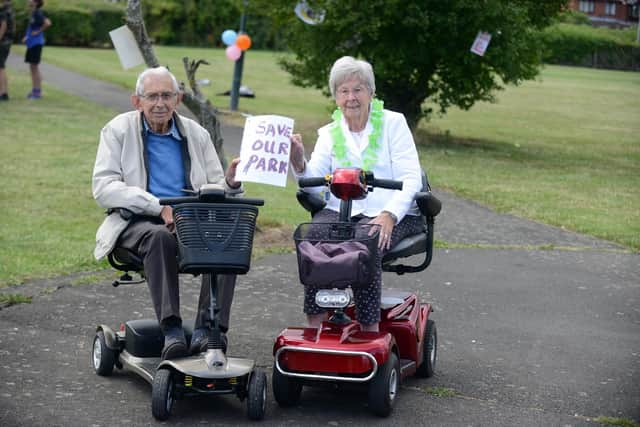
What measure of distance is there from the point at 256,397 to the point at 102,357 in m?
1.04

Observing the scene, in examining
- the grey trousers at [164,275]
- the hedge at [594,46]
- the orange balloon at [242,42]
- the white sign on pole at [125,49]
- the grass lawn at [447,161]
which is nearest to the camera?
the grey trousers at [164,275]

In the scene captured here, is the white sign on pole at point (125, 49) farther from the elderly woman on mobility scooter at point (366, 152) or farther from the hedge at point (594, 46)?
the hedge at point (594, 46)

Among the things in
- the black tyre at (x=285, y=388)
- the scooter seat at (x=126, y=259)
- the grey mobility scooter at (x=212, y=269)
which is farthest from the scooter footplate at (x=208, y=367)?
the scooter seat at (x=126, y=259)

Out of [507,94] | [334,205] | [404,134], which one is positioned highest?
[404,134]

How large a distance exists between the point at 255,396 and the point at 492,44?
1204cm

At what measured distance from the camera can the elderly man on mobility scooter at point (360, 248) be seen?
4875mm

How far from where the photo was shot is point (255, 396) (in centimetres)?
480

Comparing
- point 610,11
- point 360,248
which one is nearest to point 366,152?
point 360,248

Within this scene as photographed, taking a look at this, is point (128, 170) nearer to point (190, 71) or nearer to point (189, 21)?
point (190, 71)

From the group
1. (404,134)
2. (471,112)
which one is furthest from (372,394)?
(471,112)

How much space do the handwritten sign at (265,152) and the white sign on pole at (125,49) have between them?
8.91ft

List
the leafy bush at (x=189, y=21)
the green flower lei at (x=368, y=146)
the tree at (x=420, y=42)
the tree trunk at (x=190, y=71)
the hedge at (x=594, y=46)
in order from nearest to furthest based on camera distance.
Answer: the green flower lei at (x=368, y=146) < the tree trunk at (x=190, y=71) < the hedge at (x=594, y=46) < the tree at (x=420, y=42) < the leafy bush at (x=189, y=21)

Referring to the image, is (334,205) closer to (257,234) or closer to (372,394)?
(372,394)

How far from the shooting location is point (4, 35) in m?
18.5
